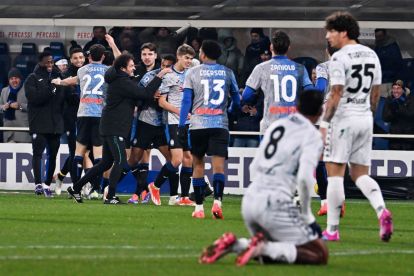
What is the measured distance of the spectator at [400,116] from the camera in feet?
80.7

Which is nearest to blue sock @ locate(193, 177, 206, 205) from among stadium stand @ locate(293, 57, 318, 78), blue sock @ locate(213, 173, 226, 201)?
blue sock @ locate(213, 173, 226, 201)

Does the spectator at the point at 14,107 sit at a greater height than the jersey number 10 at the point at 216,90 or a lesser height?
lesser

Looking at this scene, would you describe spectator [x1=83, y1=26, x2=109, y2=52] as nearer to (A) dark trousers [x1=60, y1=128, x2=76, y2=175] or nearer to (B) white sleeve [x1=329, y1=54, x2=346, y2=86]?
(A) dark trousers [x1=60, y1=128, x2=76, y2=175]

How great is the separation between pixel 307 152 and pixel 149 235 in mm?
3701

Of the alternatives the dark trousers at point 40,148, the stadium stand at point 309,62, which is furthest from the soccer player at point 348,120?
the stadium stand at point 309,62

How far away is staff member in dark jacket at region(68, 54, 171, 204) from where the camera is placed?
20.1m

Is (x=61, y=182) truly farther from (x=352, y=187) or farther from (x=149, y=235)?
(x=149, y=235)

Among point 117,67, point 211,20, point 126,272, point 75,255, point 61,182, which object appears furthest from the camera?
point 211,20

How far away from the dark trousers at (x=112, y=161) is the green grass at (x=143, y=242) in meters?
0.43

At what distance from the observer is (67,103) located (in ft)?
79.0

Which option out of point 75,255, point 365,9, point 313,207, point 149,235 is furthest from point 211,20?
point 75,255

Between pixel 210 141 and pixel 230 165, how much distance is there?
7.33m

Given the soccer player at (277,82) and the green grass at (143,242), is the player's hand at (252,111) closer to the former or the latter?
the green grass at (143,242)

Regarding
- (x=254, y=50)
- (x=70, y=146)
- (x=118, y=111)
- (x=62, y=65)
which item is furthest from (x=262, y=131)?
(x=254, y=50)
